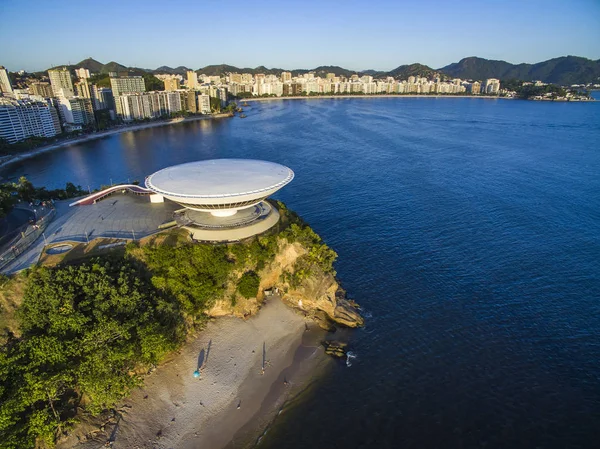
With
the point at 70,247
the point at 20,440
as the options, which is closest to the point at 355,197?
the point at 70,247

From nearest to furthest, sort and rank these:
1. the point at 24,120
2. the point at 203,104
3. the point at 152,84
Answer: the point at 24,120 < the point at 203,104 < the point at 152,84

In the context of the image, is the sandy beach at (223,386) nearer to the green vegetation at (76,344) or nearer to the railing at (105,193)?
the green vegetation at (76,344)

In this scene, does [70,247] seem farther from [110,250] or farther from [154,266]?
[154,266]

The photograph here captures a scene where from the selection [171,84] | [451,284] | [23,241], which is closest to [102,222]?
[23,241]

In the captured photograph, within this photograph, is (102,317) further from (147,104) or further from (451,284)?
(147,104)

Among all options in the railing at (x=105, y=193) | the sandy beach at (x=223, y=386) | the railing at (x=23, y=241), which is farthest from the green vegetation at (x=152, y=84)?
the sandy beach at (x=223, y=386)
